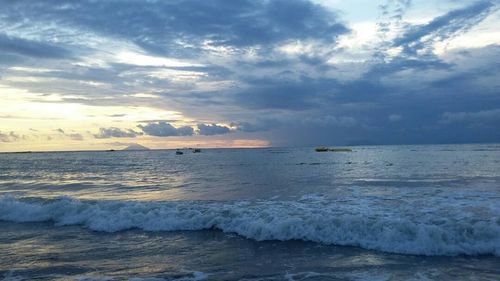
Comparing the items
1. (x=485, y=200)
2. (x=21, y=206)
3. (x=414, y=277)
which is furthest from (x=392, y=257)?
(x=21, y=206)

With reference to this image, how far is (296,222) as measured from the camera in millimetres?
18359

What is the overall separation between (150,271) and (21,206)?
58.7ft

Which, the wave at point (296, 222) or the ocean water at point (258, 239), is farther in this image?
the wave at point (296, 222)

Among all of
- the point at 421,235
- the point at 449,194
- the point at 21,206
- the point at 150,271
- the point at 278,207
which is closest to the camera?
the point at 150,271

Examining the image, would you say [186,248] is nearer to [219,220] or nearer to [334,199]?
[219,220]

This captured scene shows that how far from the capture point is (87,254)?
15281 millimetres

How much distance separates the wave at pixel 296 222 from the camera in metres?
15.6

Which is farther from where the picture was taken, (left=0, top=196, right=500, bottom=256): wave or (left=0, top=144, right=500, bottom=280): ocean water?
(left=0, top=196, right=500, bottom=256): wave

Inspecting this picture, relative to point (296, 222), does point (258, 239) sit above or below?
below

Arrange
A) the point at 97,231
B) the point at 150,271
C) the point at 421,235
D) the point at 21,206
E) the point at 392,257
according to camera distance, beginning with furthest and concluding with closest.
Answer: the point at 21,206 → the point at 97,231 → the point at 421,235 → the point at 392,257 → the point at 150,271

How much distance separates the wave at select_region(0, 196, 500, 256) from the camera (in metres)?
15.6

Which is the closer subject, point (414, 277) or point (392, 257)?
point (414, 277)

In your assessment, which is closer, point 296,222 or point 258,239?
point 258,239

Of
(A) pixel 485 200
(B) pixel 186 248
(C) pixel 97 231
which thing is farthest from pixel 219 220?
(A) pixel 485 200
